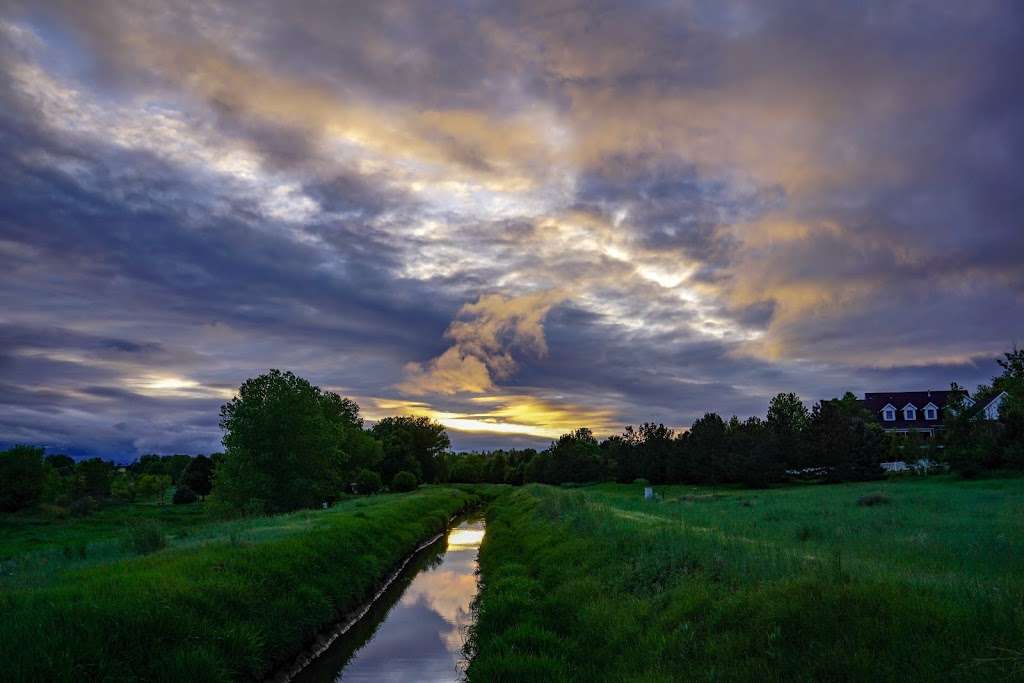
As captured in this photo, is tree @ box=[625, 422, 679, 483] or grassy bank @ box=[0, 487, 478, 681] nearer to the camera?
grassy bank @ box=[0, 487, 478, 681]

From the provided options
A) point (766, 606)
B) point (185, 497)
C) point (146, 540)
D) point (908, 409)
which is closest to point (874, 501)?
point (766, 606)

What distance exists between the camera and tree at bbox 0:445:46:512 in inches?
2421

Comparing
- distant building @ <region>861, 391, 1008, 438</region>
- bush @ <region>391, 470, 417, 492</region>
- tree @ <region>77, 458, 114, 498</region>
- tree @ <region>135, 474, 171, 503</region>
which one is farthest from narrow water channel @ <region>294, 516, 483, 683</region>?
distant building @ <region>861, 391, 1008, 438</region>

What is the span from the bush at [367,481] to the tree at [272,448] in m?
38.5

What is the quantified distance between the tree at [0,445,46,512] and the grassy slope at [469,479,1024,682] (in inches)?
2443

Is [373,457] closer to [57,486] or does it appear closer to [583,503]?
[57,486]

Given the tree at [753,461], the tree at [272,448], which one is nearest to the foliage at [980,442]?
the tree at [753,461]

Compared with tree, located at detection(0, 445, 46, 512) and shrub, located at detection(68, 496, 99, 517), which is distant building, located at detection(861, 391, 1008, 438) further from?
tree, located at detection(0, 445, 46, 512)

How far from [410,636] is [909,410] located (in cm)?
11435

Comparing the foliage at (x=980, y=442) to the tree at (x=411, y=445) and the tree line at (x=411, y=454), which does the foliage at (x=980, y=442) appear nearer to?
the tree line at (x=411, y=454)

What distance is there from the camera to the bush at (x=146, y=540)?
22094 millimetres

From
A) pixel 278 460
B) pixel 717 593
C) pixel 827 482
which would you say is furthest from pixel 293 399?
pixel 827 482

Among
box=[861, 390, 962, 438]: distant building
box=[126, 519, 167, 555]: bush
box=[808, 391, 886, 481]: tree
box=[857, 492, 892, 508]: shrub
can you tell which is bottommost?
box=[126, 519, 167, 555]: bush

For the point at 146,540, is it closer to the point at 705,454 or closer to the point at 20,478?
the point at 20,478
